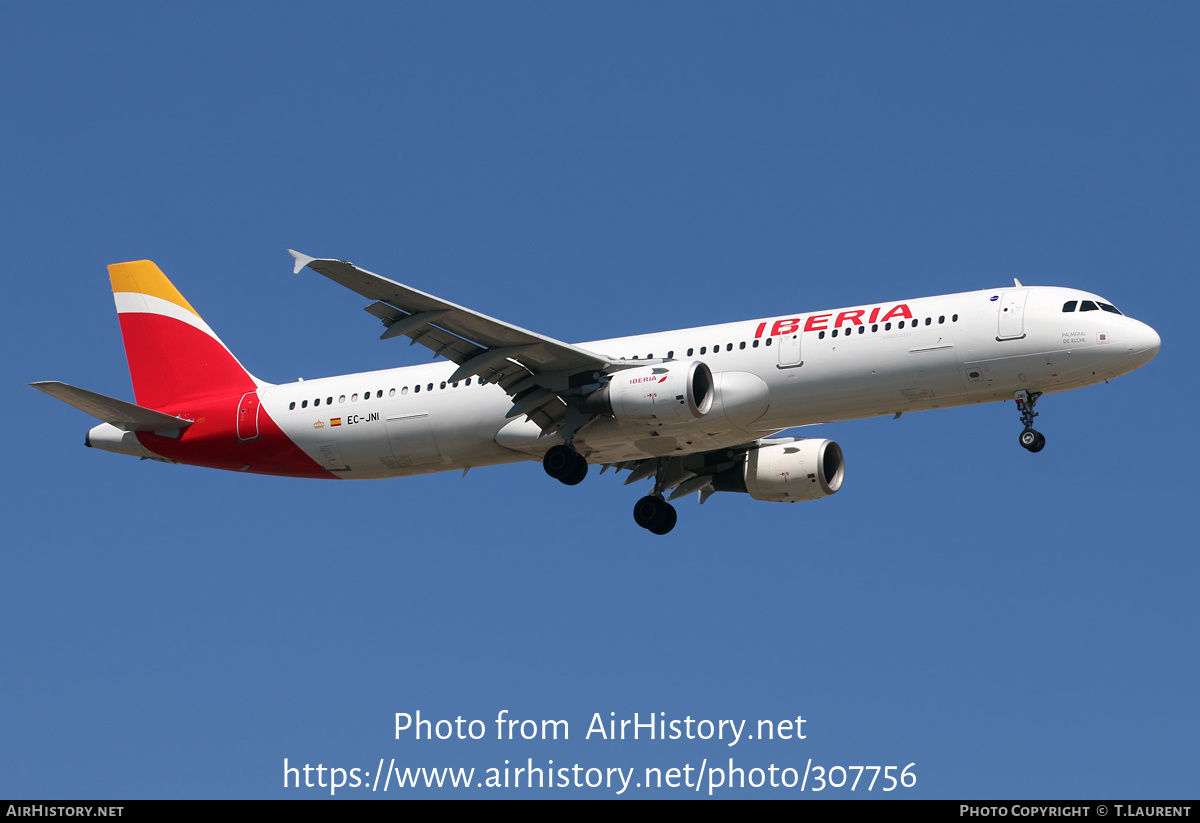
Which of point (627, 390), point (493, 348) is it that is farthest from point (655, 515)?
point (493, 348)

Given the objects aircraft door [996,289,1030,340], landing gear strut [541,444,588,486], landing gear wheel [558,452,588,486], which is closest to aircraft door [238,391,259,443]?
landing gear strut [541,444,588,486]

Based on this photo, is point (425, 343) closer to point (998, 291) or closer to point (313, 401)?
point (313, 401)

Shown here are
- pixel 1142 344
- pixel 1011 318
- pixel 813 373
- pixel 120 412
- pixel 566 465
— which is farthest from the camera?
pixel 120 412

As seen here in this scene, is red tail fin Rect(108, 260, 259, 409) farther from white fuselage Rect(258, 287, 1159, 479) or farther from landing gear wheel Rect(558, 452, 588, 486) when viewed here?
landing gear wheel Rect(558, 452, 588, 486)

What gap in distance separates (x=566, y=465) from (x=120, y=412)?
12420 millimetres

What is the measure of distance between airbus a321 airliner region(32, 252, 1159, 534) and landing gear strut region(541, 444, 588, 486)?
0.05 m

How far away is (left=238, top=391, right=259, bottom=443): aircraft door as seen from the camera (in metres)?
39.9

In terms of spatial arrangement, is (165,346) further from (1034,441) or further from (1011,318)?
(1034,441)

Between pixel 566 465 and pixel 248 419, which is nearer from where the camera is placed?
pixel 566 465

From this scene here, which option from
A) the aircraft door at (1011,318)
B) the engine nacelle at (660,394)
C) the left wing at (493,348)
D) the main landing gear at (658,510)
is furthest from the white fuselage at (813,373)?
the main landing gear at (658,510)

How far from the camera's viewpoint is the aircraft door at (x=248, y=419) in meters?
39.9

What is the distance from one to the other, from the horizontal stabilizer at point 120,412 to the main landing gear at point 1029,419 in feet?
71.0

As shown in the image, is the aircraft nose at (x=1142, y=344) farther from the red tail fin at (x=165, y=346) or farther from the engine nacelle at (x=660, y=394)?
the red tail fin at (x=165, y=346)

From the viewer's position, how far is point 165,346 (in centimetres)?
4234
